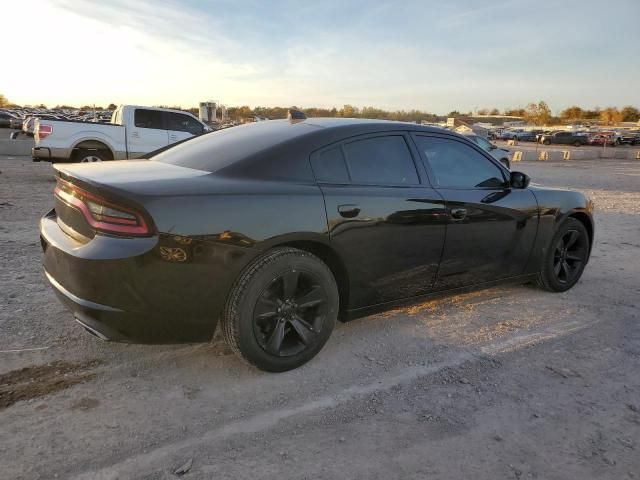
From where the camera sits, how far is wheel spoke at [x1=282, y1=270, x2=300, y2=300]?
9.75 ft

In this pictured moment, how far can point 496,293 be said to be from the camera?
4781 millimetres

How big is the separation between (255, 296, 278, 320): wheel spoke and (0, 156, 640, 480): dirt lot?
41 cm

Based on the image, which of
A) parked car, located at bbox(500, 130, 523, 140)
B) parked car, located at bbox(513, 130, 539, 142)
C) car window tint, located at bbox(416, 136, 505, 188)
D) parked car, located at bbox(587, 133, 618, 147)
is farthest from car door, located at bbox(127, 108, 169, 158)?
parked car, located at bbox(500, 130, 523, 140)

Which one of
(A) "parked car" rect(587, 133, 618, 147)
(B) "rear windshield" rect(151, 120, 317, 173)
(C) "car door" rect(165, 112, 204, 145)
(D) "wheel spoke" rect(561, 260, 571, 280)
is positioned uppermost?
(A) "parked car" rect(587, 133, 618, 147)

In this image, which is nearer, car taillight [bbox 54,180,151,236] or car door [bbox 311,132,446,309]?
car taillight [bbox 54,180,151,236]

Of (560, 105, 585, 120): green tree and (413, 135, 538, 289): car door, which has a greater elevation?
(560, 105, 585, 120): green tree

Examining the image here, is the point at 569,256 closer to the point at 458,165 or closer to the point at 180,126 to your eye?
the point at 458,165

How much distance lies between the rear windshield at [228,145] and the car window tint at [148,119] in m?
9.19

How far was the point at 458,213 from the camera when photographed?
147 inches

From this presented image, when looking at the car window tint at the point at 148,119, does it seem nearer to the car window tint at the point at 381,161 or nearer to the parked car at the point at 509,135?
the car window tint at the point at 381,161

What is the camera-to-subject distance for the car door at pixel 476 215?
3754 mm

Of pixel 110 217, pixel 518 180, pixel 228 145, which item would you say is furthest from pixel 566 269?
pixel 110 217

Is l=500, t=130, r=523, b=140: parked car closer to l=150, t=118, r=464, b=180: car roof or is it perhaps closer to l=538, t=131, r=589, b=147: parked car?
l=538, t=131, r=589, b=147: parked car

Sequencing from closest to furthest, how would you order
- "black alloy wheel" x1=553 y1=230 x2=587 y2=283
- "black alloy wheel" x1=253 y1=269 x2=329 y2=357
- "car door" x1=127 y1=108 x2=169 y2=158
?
→ "black alloy wheel" x1=253 y1=269 x2=329 y2=357, "black alloy wheel" x1=553 y1=230 x2=587 y2=283, "car door" x1=127 y1=108 x2=169 y2=158
